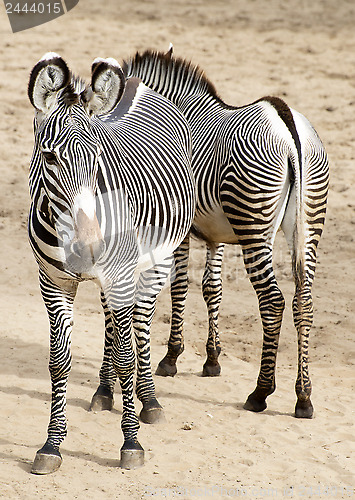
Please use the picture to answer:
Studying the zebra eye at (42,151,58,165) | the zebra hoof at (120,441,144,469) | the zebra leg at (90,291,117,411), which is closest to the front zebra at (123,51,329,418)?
the zebra leg at (90,291,117,411)

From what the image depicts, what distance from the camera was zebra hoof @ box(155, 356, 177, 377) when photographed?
5.79 metres

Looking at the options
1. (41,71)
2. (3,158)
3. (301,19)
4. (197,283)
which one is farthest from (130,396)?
(301,19)

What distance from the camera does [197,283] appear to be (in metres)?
7.78

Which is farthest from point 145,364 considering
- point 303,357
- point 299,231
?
point 299,231

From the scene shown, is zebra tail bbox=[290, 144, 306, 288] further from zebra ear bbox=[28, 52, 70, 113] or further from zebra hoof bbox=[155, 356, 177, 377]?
zebra ear bbox=[28, 52, 70, 113]

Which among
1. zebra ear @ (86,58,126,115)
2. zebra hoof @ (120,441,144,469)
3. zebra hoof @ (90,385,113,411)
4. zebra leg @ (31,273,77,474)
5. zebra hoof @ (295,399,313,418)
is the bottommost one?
zebra hoof @ (295,399,313,418)

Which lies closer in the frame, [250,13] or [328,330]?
[328,330]

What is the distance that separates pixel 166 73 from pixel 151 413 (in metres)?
3.12

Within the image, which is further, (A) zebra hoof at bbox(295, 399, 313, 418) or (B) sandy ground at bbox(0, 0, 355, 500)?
(A) zebra hoof at bbox(295, 399, 313, 418)

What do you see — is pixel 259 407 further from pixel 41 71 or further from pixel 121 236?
pixel 41 71

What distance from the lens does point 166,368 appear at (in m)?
5.80

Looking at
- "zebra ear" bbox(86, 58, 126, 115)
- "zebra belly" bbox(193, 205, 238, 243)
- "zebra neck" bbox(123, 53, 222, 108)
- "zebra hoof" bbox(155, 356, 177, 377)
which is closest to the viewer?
"zebra ear" bbox(86, 58, 126, 115)

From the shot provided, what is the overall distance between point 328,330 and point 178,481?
125 inches

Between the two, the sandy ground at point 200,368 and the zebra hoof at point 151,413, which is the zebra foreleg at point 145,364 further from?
the sandy ground at point 200,368
